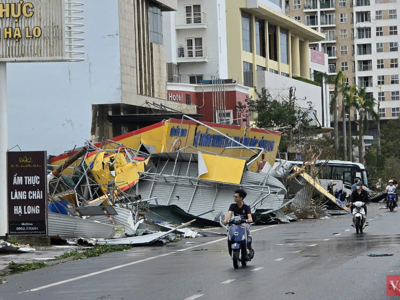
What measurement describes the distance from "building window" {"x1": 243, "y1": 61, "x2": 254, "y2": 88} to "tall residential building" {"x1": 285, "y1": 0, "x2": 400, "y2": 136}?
204ft

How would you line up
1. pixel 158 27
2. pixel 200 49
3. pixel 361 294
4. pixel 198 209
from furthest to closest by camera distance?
pixel 200 49 < pixel 158 27 < pixel 198 209 < pixel 361 294

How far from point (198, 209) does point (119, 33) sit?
1392 centimetres

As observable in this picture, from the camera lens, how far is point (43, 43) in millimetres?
22453

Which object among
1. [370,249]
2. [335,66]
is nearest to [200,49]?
[370,249]

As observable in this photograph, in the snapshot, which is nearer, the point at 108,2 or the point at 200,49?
the point at 108,2

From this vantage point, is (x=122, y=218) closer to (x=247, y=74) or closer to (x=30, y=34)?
(x=30, y=34)

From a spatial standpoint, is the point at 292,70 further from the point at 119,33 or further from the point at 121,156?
the point at 121,156

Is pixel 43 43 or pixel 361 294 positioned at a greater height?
pixel 43 43

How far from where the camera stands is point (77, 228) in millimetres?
24391

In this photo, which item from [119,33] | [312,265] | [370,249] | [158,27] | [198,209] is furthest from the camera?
[158,27]

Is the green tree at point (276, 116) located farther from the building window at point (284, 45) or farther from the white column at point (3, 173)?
the white column at point (3, 173)

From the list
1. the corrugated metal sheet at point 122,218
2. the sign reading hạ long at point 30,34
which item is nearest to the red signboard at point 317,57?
the corrugated metal sheet at point 122,218

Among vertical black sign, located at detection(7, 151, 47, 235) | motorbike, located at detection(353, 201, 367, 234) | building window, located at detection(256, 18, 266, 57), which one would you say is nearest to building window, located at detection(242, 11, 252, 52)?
building window, located at detection(256, 18, 266, 57)

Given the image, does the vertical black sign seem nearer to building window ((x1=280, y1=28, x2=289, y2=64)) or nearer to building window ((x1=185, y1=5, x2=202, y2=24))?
building window ((x1=185, y1=5, x2=202, y2=24))
